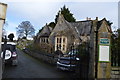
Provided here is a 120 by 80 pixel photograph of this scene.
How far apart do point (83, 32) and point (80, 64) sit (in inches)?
1214

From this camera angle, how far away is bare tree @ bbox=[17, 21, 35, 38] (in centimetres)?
6024

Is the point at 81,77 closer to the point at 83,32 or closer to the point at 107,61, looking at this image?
the point at 107,61

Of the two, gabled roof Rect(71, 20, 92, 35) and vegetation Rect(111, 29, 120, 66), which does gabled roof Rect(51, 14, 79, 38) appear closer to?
gabled roof Rect(71, 20, 92, 35)

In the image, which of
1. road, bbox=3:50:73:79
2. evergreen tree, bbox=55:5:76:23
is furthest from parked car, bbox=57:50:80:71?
evergreen tree, bbox=55:5:76:23

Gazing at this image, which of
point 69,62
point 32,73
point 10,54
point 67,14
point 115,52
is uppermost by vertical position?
point 67,14

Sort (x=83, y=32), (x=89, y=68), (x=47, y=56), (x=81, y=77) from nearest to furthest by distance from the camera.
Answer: (x=89, y=68) → (x=81, y=77) → (x=47, y=56) → (x=83, y=32)

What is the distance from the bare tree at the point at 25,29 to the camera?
6024 centimetres

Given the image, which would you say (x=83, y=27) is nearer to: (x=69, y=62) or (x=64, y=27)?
(x=64, y=27)

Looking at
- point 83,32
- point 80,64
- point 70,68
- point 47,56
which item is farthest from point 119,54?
point 83,32

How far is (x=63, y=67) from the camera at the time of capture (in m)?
11.8

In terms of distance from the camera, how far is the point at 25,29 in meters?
60.1

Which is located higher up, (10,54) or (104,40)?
(104,40)

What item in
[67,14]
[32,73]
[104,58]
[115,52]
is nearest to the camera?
[104,58]

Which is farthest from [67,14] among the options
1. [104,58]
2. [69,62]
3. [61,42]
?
[104,58]
